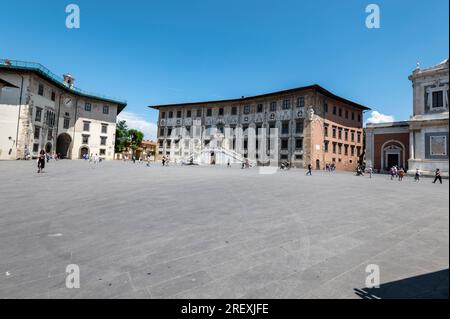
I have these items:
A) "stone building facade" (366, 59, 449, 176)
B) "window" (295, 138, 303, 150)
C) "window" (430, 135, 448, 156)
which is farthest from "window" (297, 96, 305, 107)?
"window" (430, 135, 448, 156)

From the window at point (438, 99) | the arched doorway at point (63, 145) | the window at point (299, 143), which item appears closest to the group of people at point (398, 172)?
the window at point (438, 99)

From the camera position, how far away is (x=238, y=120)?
4312 cm

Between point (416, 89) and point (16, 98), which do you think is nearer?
point (416, 89)

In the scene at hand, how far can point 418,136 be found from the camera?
94.2 feet

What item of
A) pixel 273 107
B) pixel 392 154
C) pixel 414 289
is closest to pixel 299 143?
pixel 273 107

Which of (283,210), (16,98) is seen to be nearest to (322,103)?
(283,210)

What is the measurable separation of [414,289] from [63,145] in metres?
50.2

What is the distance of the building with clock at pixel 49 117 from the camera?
30.5 m

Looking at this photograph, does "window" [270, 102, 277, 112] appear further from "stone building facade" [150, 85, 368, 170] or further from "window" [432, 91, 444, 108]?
"window" [432, 91, 444, 108]

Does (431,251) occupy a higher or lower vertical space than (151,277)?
higher

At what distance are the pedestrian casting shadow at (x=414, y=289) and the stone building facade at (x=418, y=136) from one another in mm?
25846

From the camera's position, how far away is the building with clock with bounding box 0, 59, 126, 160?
30.5m
